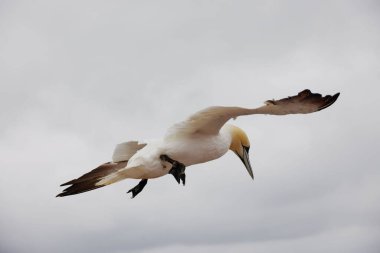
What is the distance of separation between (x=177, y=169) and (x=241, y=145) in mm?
2031

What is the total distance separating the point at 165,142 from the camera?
1049 centimetres

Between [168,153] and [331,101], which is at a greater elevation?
[331,101]

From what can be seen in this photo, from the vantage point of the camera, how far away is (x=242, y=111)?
967cm

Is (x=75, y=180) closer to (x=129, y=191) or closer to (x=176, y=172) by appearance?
(x=129, y=191)

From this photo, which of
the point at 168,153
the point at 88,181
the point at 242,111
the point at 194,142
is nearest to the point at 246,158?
the point at 194,142

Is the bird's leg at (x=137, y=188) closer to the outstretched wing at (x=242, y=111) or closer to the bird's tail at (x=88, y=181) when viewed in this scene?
the bird's tail at (x=88, y=181)

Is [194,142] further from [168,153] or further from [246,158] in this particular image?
[246,158]

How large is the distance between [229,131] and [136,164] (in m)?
1.57

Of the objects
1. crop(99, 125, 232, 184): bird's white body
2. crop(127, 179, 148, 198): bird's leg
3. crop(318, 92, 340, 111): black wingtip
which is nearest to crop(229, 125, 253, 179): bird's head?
crop(99, 125, 232, 184): bird's white body

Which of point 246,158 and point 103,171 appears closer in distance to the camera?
point 103,171

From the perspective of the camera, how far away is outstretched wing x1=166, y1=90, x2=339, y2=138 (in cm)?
959

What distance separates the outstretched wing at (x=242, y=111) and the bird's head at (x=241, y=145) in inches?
57.2

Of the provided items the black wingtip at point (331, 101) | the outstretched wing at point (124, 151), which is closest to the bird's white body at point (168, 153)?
the outstretched wing at point (124, 151)

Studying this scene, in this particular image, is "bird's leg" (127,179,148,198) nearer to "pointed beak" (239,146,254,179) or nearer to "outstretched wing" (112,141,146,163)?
"outstretched wing" (112,141,146,163)
